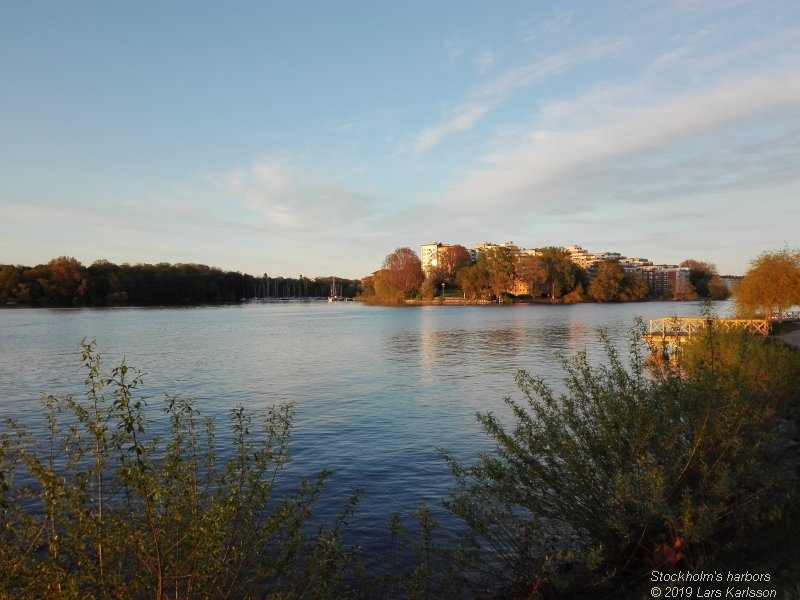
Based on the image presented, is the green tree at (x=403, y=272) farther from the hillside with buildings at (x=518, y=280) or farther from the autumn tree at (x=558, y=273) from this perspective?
the autumn tree at (x=558, y=273)

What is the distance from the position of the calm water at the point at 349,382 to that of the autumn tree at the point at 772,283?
10.6 metres

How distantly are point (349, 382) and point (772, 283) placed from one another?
3453cm

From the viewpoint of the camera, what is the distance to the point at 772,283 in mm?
44688

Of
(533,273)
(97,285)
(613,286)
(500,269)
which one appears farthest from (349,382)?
(613,286)

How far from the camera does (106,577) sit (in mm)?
5602

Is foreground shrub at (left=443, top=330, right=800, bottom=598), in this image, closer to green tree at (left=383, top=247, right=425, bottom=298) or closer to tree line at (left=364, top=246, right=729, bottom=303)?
tree line at (left=364, top=246, right=729, bottom=303)

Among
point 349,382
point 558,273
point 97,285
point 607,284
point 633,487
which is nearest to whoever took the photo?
point 633,487

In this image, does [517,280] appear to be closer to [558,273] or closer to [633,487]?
[558,273]

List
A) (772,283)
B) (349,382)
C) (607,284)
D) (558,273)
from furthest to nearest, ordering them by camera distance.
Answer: (607,284) → (558,273) → (772,283) → (349,382)

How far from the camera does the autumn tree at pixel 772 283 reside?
44.4m

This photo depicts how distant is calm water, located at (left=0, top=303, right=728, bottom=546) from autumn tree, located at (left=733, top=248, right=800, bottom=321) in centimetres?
1061

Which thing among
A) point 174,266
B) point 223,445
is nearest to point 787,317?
point 223,445

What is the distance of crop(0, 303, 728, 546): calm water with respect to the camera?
54.1ft

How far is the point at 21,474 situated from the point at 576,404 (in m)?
13.8
